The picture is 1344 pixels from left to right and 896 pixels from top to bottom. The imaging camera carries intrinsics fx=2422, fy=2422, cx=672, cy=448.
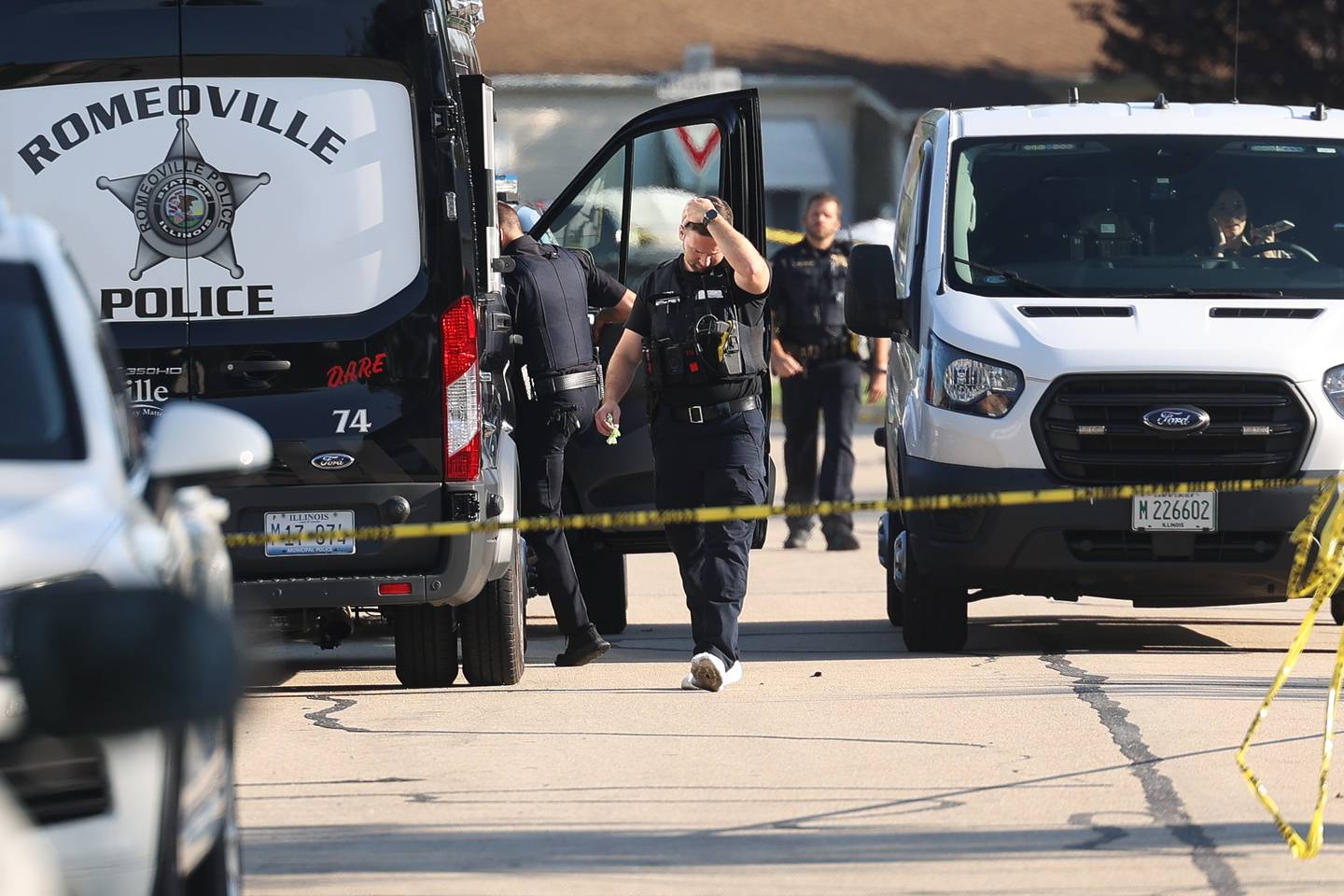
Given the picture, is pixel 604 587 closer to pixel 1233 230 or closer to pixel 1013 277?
pixel 1013 277

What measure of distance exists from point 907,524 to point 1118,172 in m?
1.82

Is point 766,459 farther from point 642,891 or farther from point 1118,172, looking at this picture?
point 642,891

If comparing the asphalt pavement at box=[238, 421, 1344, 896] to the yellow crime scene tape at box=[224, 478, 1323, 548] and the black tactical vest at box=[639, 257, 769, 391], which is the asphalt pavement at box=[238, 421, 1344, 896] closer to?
the yellow crime scene tape at box=[224, 478, 1323, 548]

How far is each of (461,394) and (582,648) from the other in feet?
6.03

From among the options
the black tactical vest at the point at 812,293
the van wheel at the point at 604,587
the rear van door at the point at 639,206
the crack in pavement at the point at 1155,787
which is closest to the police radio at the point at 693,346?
the rear van door at the point at 639,206

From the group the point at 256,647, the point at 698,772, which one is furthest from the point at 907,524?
the point at 256,647

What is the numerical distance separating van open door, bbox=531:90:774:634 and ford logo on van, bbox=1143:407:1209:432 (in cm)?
158

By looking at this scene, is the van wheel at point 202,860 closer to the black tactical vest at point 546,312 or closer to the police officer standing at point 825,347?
the black tactical vest at point 546,312

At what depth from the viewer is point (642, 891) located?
5.61m

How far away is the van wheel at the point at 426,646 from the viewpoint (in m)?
9.21

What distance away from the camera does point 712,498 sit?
30.1 ft

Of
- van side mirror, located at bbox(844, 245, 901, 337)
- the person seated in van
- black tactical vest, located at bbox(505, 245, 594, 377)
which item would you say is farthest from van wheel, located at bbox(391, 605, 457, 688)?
the person seated in van

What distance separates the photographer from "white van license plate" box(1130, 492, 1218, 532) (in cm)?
934

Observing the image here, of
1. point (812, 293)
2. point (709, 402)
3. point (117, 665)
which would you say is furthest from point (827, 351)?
point (117, 665)
